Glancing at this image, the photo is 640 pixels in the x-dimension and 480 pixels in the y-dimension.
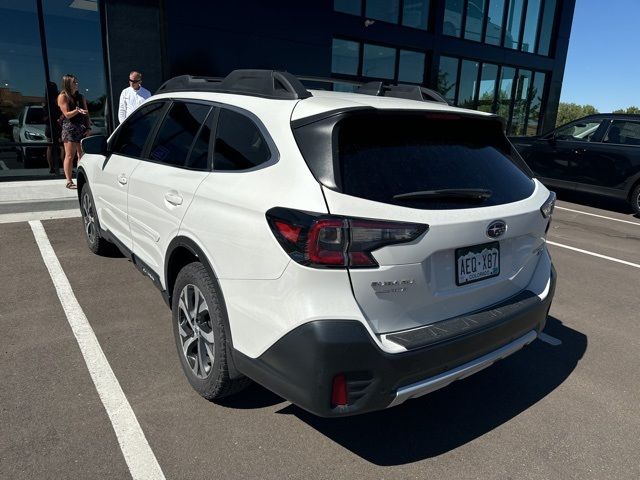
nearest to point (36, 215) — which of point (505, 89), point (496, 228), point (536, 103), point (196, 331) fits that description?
point (196, 331)

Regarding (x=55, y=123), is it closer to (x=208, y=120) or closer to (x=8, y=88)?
(x=8, y=88)

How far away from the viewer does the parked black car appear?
355 inches

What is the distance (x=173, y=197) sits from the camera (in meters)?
2.91

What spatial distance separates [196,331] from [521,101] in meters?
18.5

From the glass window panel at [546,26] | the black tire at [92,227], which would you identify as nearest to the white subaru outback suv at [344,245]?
the black tire at [92,227]

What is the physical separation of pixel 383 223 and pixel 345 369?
62cm

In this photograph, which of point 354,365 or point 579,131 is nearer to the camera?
point 354,365

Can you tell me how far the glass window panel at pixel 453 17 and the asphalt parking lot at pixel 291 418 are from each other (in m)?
13.4

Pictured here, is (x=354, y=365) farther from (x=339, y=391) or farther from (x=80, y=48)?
(x=80, y=48)

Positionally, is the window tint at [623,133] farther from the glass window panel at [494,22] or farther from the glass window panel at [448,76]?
the glass window panel at [494,22]

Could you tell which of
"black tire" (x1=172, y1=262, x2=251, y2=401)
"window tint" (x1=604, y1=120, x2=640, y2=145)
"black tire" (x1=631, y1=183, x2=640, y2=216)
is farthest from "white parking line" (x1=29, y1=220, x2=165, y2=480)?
"window tint" (x1=604, y1=120, x2=640, y2=145)

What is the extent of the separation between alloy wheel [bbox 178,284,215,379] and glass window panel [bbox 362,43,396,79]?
477 inches

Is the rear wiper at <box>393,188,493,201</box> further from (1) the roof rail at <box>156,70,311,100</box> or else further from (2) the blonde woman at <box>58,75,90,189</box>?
(2) the blonde woman at <box>58,75,90,189</box>

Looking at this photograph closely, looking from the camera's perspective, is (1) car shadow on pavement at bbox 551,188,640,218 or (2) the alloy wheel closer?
(2) the alloy wheel
